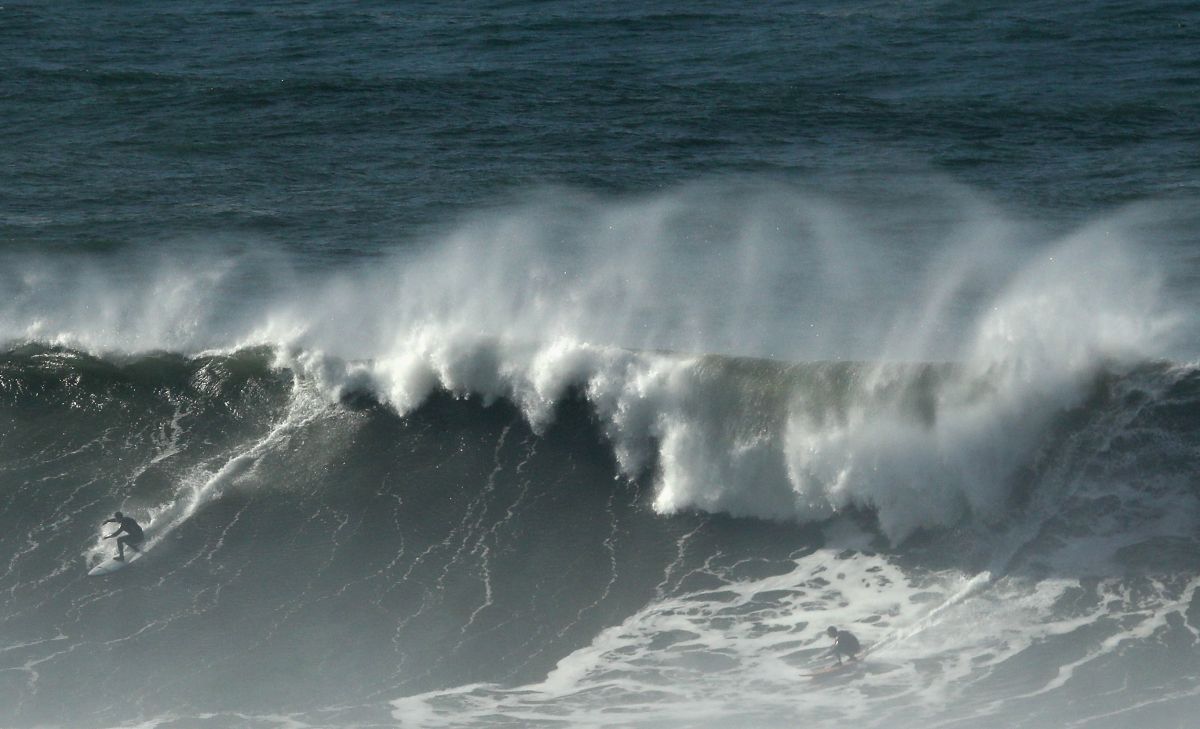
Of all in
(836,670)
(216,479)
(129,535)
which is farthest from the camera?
(216,479)

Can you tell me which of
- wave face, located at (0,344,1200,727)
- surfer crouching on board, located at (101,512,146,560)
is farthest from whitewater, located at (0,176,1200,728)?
surfer crouching on board, located at (101,512,146,560)

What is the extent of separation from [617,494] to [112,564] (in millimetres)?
5742

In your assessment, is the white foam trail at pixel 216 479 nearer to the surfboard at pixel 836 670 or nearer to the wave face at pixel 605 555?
the wave face at pixel 605 555

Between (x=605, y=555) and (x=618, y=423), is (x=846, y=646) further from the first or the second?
(x=618, y=423)

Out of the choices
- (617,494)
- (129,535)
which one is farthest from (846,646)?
(129,535)

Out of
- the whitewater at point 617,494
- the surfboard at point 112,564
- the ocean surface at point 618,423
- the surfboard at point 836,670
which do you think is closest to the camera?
the surfboard at point 836,670

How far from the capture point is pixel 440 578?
15367 mm

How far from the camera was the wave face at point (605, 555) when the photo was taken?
44.9 feet

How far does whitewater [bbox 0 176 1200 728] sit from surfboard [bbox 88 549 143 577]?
25 cm

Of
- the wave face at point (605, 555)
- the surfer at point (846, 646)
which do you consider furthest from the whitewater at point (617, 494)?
the surfer at point (846, 646)

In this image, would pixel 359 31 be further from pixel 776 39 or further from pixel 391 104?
pixel 776 39

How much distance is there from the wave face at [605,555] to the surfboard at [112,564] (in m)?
0.17

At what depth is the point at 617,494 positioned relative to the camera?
16500 millimetres

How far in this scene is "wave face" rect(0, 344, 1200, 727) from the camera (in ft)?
44.9
